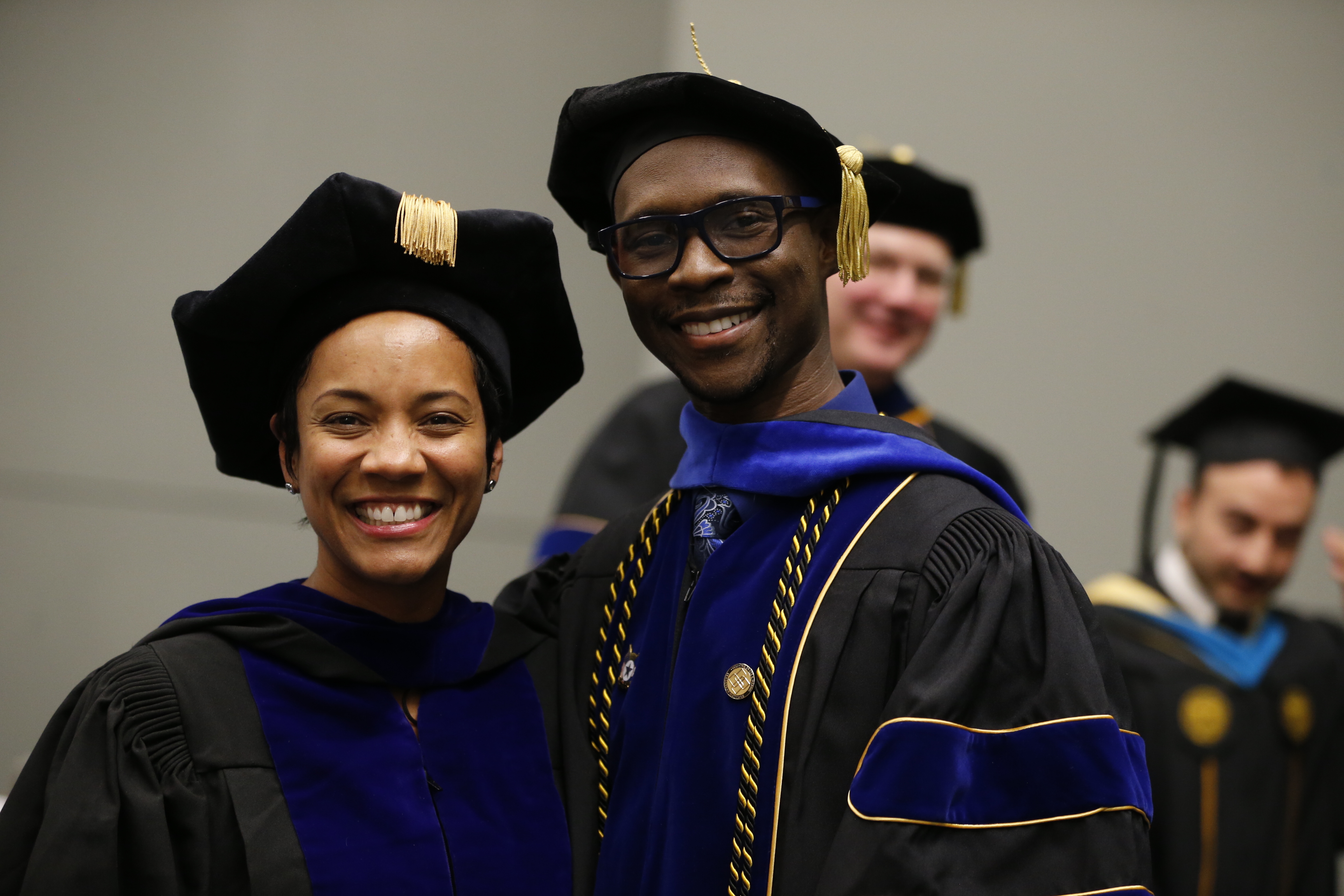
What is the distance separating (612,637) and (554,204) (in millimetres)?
3528

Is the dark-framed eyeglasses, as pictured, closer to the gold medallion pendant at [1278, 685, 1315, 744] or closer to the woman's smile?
the woman's smile

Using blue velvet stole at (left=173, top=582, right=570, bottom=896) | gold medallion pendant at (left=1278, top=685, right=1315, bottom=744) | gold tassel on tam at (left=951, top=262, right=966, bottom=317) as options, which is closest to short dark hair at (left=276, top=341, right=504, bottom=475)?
blue velvet stole at (left=173, top=582, right=570, bottom=896)

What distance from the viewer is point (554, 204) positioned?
17.7 ft

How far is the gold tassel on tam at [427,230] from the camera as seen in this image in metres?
1.94

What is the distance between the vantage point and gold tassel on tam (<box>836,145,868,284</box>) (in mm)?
2070

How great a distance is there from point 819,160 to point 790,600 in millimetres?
757

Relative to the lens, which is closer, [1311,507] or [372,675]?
[372,675]

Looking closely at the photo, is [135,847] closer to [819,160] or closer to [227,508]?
[819,160]

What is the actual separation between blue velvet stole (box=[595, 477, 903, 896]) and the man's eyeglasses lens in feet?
1.41

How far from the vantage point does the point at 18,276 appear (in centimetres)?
472

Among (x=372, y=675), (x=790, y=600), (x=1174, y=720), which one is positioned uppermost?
(x=790, y=600)

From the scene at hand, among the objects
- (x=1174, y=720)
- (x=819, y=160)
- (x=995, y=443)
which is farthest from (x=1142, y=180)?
(x=819, y=160)

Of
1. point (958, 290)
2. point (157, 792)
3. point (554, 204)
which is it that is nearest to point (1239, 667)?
point (958, 290)

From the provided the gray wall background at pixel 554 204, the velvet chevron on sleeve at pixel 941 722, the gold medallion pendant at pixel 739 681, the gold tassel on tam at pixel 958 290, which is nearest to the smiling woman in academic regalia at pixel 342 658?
the velvet chevron on sleeve at pixel 941 722
